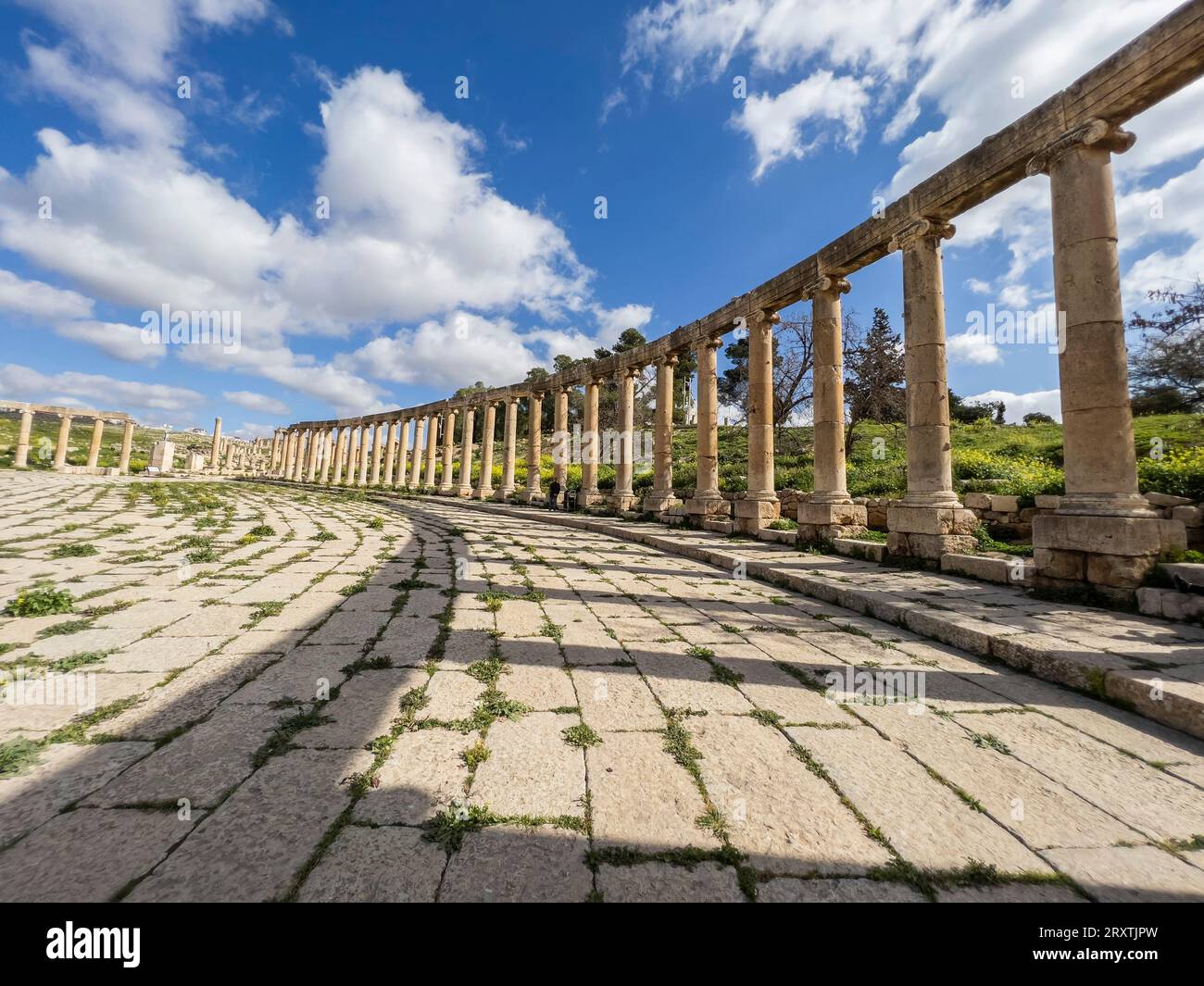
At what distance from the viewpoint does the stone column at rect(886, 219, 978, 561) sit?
7336 millimetres

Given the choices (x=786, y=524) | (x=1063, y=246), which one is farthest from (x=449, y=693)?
(x=786, y=524)

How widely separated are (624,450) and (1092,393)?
37.9ft

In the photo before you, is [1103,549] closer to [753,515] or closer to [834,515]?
[834,515]

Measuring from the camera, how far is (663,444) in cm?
1481

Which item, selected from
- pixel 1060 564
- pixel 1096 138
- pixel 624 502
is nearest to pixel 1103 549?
pixel 1060 564

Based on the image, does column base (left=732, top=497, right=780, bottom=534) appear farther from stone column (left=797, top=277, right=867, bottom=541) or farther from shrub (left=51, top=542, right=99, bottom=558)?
shrub (left=51, top=542, right=99, bottom=558)

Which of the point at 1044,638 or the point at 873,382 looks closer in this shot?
the point at 1044,638

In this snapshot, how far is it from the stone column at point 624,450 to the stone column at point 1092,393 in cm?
1117

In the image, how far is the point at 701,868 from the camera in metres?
1.67

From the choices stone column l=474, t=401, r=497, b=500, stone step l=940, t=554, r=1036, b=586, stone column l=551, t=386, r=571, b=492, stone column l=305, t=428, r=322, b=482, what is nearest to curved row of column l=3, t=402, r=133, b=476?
stone column l=305, t=428, r=322, b=482

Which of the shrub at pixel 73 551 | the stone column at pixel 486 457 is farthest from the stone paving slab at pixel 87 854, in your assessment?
the stone column at pixel 486 457

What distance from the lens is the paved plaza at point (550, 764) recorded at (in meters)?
1.64

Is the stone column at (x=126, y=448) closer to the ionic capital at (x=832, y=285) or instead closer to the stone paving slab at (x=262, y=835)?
the ionic capital at (x=832, y=285)

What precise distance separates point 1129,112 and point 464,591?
9.50 m
